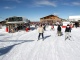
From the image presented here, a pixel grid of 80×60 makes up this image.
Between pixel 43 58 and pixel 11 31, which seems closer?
pixel 43 58

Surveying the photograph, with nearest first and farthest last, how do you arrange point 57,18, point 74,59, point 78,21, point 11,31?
point 74,59
point 11,31
point 78,21
point 57,18

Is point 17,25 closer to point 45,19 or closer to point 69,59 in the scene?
point 69,59

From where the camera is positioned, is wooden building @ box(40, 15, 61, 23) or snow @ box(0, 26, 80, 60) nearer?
snow @ box(0, 26, 80, 60)

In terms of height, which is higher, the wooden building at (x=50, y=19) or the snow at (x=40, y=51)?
the wooden building at (x=50, y=19)

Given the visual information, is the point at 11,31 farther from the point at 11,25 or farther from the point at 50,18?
the point at 50,18

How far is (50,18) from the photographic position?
228 feet

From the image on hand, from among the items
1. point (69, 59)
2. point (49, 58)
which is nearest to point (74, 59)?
point (69, 59)

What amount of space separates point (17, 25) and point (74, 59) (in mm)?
23440

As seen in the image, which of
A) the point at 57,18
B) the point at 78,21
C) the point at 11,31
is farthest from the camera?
the point at 57,18

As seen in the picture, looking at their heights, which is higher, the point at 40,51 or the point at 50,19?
the point at 50,19

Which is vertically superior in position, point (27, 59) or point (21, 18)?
point (21, 18)

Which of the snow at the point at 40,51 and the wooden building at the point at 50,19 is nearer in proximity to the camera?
the snow at the point at 40,51

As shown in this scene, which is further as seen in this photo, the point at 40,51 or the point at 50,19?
the point at 50,19

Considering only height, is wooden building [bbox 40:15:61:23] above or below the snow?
above
